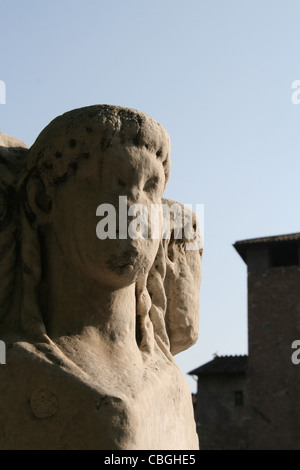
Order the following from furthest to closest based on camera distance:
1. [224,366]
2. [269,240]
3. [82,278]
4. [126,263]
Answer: [269,240] < [224,366] < [82,278] < [126,263]

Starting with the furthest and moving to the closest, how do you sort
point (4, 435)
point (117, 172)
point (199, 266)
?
point (199, 266), point (117, 172), point (4, 435)

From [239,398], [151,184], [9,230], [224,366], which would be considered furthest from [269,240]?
[9,230]

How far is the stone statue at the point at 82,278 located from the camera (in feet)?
10.4

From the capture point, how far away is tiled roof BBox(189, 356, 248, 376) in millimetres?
31844

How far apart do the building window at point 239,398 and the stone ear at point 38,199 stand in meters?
29.2

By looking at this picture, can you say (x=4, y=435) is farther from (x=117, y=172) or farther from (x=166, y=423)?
(x=117, y=172)

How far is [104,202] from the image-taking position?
340cm

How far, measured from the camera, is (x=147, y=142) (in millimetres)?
3521

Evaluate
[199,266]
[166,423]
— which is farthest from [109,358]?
[199,266]

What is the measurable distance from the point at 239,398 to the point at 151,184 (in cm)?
2935

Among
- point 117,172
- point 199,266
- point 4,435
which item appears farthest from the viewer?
point 199,266

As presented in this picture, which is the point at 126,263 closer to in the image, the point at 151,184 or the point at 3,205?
the point at 151,184

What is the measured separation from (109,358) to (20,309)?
0.46 metres
